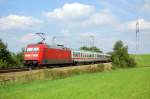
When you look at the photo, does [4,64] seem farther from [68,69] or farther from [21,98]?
[21,98]

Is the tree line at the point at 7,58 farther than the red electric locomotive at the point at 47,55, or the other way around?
A: the tree line at the point at 7,58

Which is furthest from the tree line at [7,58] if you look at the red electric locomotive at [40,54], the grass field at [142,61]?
the grass field at [142,61]

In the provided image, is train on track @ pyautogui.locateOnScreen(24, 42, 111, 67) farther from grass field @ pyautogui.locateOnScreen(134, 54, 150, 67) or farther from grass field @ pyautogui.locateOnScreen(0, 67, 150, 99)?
grass field @ pyautogui.locateOnScreen(134, 54, 150, 67)

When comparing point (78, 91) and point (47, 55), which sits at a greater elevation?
point (47, 55)

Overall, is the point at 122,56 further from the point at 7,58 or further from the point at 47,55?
the point at 47,55

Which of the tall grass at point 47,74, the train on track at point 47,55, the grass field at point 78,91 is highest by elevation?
the train on track at point 47,55

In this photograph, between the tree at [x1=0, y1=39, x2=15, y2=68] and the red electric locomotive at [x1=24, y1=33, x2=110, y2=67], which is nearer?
the red electric locomotive at [x1=24, y1=33, x2=110, y2=67]

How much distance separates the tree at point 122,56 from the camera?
90.5 meters

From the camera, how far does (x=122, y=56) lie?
92625mm

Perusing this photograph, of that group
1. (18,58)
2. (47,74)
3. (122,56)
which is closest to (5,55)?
(18,58)

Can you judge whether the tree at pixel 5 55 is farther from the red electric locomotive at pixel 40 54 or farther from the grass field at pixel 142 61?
the grass field at pixel 142 61

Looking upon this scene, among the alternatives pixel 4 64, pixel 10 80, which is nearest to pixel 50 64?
pixel 4 64

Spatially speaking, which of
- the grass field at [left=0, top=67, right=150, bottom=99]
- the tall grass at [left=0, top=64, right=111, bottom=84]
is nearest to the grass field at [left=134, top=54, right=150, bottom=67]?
the tall grass at [left=0, top=64, right=111, bottom=84]

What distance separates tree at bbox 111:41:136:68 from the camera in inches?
3563
